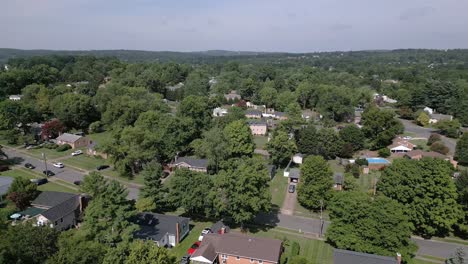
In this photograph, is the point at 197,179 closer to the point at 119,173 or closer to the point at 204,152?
the point at 204,152

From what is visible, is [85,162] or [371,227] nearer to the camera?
[371,227]

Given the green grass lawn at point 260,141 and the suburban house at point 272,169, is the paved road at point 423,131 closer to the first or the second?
the green grass lawn at point 260,141

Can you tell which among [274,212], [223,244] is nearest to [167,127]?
[274,212]

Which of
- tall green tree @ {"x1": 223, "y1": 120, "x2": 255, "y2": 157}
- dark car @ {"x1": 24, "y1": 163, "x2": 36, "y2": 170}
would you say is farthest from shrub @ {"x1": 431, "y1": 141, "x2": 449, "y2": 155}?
dark car @ {"x1": 24, "y1": 163, "x2": 36, "y2": 170}

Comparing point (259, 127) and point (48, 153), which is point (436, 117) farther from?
point (48, 153)

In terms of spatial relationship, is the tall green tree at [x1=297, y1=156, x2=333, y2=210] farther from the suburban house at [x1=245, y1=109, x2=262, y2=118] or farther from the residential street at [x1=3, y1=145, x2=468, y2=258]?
the suburban house at [x1=245, y1=109, x2=262, y2=118]

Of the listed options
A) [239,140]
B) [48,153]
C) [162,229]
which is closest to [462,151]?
[239,140]
